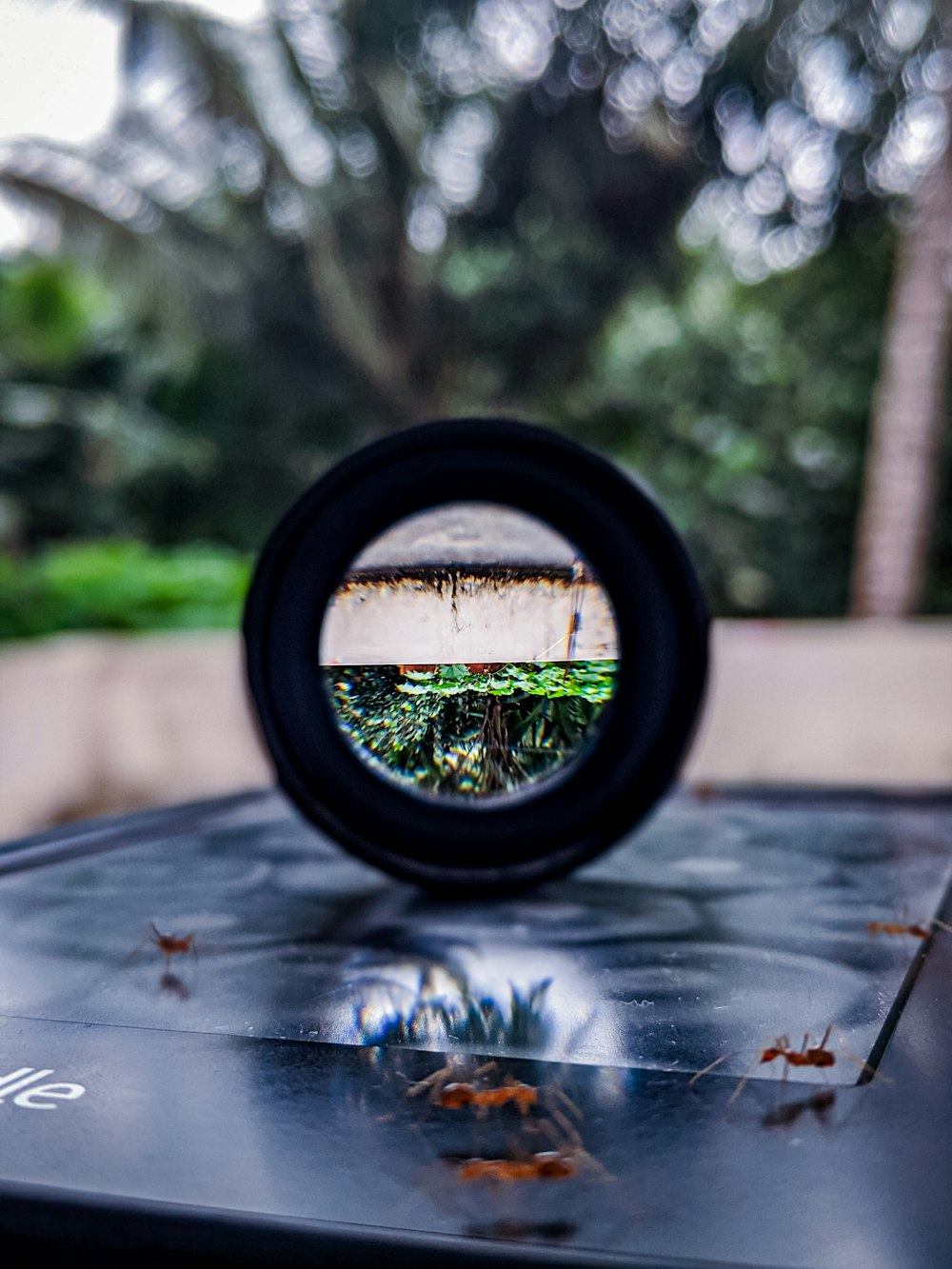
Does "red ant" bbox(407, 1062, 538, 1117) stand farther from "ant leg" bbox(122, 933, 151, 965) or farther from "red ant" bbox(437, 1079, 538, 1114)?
"ant leg" bbox(122, 933, 151, 965)

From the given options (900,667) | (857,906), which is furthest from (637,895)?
(900,667)

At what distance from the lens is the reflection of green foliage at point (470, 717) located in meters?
0.56

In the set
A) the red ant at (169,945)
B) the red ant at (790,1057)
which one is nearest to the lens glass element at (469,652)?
the red ant at (169,945)

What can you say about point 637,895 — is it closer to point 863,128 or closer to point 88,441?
point 863,128

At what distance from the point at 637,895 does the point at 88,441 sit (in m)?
6.64

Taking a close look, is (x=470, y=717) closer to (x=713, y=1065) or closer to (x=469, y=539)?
(x=469, y=539)

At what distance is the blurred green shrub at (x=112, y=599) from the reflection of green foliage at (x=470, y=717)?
342 centimetres

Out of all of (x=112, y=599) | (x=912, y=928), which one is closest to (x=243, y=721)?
(x=912, y=928)

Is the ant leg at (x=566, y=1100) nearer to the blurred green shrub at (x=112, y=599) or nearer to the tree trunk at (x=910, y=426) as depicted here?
the blurred green shrub at (x=112, y=599)

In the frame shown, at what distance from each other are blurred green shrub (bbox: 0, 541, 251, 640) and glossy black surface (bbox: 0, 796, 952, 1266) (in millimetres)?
3358

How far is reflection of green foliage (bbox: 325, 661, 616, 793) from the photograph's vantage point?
22.1 inches

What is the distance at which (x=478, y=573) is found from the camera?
23.2 inches

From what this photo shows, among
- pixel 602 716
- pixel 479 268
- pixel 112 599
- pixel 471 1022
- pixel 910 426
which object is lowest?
pixel 471 1022

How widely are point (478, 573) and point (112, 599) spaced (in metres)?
3.63
